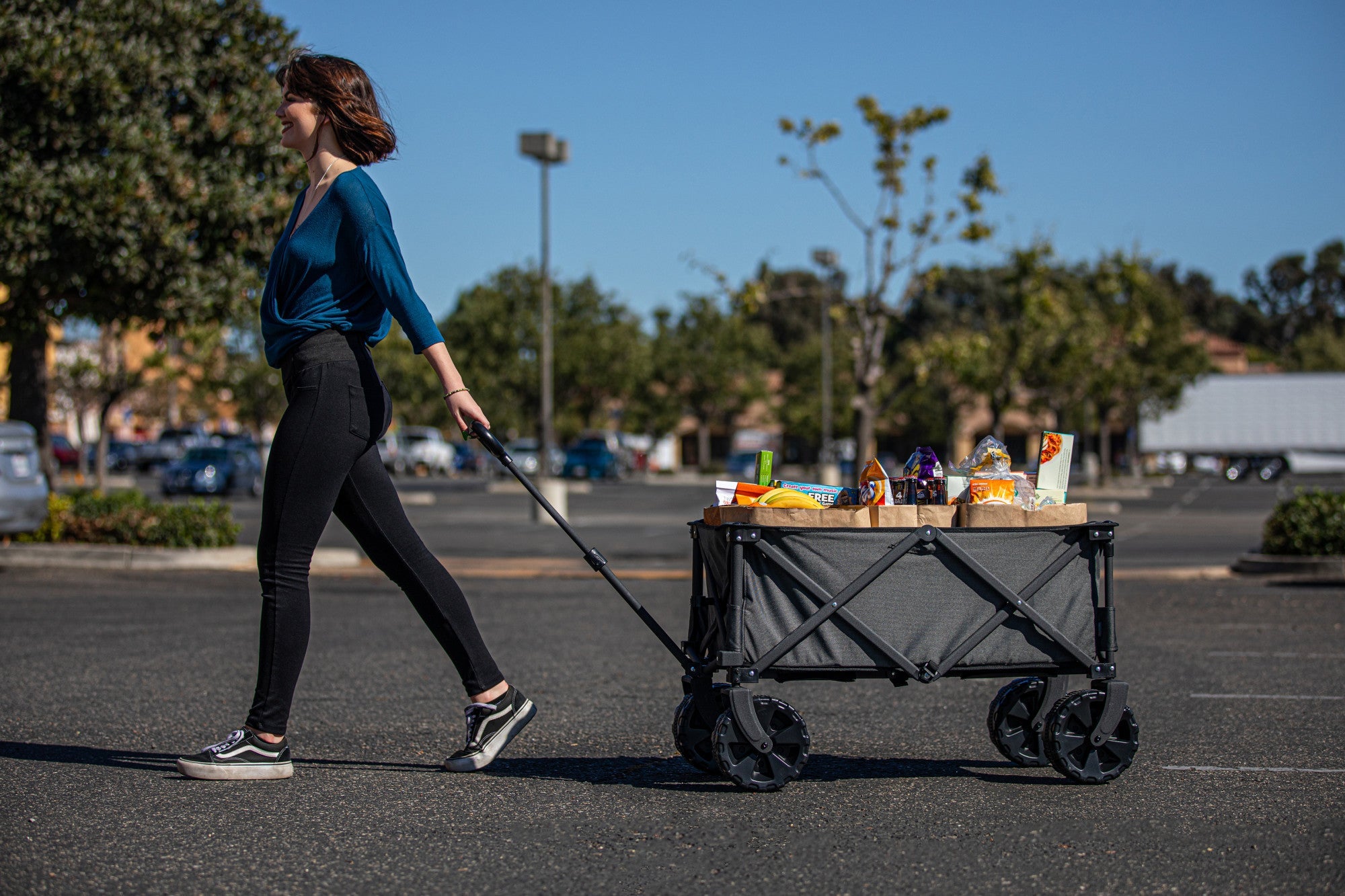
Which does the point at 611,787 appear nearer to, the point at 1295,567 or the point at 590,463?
the point at 1295,567

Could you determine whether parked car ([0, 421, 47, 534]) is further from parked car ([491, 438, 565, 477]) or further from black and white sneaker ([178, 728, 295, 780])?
parked car ([491, 438, 565, 477])

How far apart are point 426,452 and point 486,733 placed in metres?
53.9

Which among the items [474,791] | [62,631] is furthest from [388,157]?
[62,631]

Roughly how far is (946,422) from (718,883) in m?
63.2

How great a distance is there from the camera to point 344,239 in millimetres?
4301

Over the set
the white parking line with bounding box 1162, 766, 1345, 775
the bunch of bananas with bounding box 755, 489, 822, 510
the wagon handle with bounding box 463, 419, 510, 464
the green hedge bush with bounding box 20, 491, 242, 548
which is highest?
the wagon handle with bounding box 463, 419, 510, 464

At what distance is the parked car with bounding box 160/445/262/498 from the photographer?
104ft

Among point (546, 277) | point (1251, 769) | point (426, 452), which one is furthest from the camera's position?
point (426, 452)

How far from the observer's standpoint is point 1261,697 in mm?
6086

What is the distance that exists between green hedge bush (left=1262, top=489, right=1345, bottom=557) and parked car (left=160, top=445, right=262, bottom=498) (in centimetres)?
2491

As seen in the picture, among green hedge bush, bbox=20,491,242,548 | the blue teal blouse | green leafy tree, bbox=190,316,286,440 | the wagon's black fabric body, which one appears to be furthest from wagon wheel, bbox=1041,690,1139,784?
green leafy tree, bbox=190,316,286,440

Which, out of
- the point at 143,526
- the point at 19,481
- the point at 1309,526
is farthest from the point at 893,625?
the point at 143,526

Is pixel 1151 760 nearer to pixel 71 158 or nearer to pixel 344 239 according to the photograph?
pixel 344 239

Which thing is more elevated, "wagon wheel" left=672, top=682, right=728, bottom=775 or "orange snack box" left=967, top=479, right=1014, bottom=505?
"orange snack box" left=967, top=479, right=1014, bottom=505
